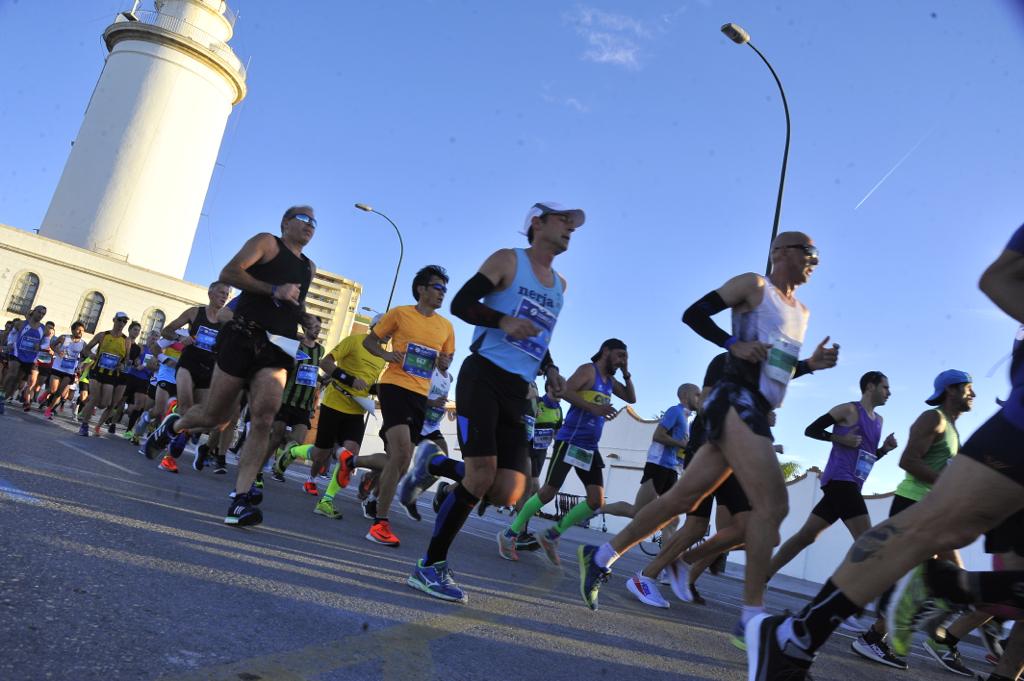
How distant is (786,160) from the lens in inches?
518

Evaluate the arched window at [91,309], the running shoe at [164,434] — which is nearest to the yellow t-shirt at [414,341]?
the running shoe at [164,434]

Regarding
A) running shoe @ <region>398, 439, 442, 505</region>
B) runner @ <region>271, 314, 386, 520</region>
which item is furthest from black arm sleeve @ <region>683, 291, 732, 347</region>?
runner @ <region>271, 314, 386, 520</region>

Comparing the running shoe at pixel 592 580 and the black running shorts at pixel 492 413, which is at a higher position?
the black running shorts at pixel 492 413

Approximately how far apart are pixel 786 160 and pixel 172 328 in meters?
9.86

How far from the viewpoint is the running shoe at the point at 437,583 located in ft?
12.5

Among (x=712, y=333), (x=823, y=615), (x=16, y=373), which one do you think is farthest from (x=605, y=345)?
(x=16, y=373)

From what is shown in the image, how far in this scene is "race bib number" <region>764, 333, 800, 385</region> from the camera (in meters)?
3.89

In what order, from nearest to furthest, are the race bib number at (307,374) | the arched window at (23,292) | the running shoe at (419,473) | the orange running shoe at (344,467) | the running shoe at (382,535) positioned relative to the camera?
the running shoe at (419,473), the running shoe at (382,535), the orange running shoe at (344,467), the race bib number at (307,374), the arched window at (23,292)

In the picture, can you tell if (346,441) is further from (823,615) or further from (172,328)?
(823,615)

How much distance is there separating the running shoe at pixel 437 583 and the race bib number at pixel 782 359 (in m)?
1.87

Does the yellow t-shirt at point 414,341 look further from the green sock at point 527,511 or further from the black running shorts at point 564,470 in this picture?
the green sock at point 527,511

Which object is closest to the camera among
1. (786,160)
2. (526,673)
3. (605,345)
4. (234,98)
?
(526,673)

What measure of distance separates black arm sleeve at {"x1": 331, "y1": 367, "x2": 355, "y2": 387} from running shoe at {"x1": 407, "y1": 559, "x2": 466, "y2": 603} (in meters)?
4.02

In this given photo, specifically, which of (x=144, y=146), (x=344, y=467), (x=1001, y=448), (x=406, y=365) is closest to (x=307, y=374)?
(x=344, y=467)
